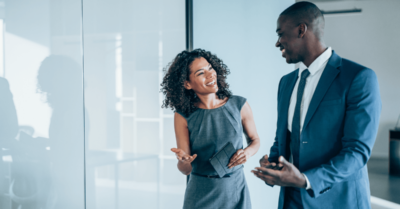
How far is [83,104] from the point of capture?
1564 mm

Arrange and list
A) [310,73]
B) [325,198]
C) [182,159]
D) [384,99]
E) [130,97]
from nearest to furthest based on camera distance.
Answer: [325,198], [310,73], [182,159], [130,97], [384,99]

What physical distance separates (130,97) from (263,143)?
63.2 inches

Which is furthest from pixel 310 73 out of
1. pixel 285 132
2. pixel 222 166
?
pixel 222 166

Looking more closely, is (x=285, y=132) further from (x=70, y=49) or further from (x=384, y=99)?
(x=384, y=99)

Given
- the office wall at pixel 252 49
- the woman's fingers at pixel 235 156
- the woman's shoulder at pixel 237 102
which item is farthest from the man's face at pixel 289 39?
the office wall at pixel 252 49

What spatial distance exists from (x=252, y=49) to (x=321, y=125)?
183 cm

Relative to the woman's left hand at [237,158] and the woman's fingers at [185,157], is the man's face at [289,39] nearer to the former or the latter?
the woman's left hand at [237,158]

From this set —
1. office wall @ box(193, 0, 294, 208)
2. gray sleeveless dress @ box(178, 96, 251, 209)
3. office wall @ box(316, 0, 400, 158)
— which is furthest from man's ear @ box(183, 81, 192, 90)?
office wall @ box(316, 0, 400, 158)

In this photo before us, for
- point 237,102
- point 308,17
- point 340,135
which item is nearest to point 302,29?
point 308,17

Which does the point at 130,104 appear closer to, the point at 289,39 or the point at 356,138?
the point at 289,39

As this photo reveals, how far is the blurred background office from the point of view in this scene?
124cm

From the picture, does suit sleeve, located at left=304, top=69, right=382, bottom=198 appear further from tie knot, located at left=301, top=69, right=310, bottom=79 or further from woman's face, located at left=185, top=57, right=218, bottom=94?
woman's face, located at left=185, top=57, right=218, bottom=94

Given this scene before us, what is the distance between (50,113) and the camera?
1.37 m

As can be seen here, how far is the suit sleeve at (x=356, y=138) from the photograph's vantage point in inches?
40.3
